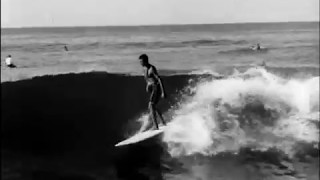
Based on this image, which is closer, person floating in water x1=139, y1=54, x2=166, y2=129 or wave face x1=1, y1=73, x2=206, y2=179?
wave face x1=1, y1=73, x2=206, y2=179

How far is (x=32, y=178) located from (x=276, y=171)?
1142 millimetres

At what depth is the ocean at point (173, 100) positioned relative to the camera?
2.17 metres

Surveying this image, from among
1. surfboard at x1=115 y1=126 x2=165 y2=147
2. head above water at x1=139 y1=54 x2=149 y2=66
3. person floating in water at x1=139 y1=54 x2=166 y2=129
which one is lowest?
surfboard at x1=115 y1=126 x2=165 y2=147

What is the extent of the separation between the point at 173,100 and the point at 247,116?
0.38 m

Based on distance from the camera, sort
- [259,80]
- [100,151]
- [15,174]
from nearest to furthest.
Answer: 1. [15,174]
2. [100,151]
3. [259,80]

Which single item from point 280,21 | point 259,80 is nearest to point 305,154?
point 259,80

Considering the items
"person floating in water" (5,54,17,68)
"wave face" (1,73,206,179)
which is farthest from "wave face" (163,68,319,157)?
"person floating in water" (5,54,17,68)

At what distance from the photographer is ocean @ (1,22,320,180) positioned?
2170 mm

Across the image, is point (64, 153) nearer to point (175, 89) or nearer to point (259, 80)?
point (175, 89)

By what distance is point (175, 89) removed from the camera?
7.63ft

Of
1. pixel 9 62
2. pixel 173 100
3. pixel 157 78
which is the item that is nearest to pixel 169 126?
pixel 173 100

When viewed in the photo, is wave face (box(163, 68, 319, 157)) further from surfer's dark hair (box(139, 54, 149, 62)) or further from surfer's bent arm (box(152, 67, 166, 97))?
surfer's dark hair (box(139, 54, 149, 62))

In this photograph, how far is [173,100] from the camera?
234 centimetres

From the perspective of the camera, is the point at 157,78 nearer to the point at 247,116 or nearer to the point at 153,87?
the point at 153,87
